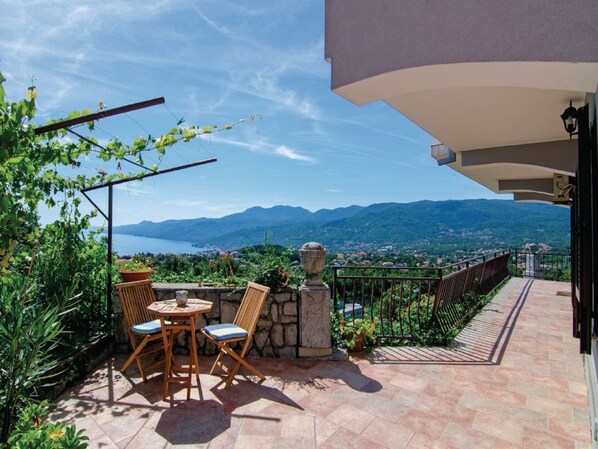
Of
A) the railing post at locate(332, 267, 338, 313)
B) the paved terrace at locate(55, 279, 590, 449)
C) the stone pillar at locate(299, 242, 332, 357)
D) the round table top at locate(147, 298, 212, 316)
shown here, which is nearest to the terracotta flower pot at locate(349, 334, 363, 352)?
the paved terrace at locate(55, 279, 590, 449)

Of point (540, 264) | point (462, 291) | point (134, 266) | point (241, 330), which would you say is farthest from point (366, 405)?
point (540, 264)

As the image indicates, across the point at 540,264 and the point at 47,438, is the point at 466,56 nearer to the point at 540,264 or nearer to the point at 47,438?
the point at 47,438

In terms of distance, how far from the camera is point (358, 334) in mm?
4180

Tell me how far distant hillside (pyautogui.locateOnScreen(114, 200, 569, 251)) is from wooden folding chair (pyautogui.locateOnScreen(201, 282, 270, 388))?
19.6m

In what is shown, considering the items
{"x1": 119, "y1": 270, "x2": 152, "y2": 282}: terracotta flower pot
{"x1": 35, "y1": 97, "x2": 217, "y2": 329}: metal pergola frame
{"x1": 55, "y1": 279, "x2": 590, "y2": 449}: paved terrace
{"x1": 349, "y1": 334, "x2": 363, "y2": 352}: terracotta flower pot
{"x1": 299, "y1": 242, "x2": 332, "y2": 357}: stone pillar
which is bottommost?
{"x1": 55, "y1": 279, "x2": 590, "y2": 449}: paved terrace

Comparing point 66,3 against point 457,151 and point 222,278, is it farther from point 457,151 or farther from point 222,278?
point 457,151

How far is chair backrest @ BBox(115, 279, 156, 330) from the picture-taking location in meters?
3.67

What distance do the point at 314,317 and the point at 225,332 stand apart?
3.55ft

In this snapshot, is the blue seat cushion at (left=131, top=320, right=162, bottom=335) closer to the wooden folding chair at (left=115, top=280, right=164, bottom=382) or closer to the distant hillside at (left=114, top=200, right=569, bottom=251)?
the wooden folding chair at (left=115, top=280, right=164, bottom=382)

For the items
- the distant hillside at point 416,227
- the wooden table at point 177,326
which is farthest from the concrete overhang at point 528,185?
the distant hillside at point 416,227

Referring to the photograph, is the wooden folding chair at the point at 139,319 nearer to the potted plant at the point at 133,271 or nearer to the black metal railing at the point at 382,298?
the potted plant at the point at 133,271

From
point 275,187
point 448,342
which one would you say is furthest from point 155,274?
point 275,187

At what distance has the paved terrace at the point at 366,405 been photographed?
7.98 feet

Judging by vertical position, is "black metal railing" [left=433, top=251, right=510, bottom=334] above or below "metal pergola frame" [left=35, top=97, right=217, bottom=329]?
below
